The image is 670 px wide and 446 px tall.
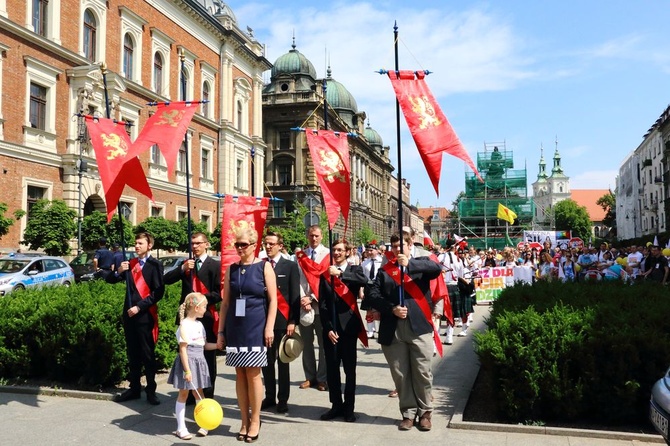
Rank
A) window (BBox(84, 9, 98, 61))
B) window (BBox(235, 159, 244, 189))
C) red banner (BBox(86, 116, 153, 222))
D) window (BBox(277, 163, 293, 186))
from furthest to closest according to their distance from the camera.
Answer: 1. window (BBox(277, 163, 293, 186))
2. window (BBox(235, 159, 244, 189))
3. window (BBox(84, 9, 98, 61))
4. red banner (BBox(86, 116, 153, 222))

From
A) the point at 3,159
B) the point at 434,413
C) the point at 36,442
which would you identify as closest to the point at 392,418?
the point at 434,413

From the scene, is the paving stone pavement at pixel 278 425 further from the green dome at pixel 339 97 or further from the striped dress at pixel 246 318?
the green dome at pixel 339 97

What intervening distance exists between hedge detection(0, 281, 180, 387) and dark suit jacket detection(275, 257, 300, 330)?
223 cm

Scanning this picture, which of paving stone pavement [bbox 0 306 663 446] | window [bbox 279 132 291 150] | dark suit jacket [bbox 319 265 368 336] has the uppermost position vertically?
window [bbox 279 132 291 150]

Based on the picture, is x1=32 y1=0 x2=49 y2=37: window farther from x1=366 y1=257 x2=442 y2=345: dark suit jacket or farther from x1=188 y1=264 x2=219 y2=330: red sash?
x1=366 y1=257 x2=442 y2=345: dark suit jacket

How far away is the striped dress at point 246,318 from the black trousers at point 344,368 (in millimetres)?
1096

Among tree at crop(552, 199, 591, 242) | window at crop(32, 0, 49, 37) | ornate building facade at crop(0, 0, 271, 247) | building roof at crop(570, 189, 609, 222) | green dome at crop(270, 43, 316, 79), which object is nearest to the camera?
ornate building facade at crop(0, 0, 271, 247)

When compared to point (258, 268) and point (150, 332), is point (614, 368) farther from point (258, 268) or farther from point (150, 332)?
point (150, 332)

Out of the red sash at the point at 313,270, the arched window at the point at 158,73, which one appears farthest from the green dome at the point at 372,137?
the red sash at the point at 313,270

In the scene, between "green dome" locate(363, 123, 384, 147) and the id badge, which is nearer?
the id badge

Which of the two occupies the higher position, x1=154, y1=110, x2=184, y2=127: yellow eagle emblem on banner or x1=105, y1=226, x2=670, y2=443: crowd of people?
x1=154, y1=110, x2=184, y2=127: yellow eagle emblem on banner

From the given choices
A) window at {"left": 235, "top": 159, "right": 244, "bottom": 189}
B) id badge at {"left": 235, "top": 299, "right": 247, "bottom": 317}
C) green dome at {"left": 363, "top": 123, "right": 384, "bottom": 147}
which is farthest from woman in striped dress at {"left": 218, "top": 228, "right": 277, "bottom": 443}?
green dome at {"left": 363, "top": 123, "right": 384, "bottom": 147}

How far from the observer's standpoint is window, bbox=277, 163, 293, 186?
221ft

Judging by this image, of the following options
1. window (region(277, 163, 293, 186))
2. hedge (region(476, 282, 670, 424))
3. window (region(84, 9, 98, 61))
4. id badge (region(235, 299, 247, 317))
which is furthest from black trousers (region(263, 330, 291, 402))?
window (region(277, 163, 293, 186))
